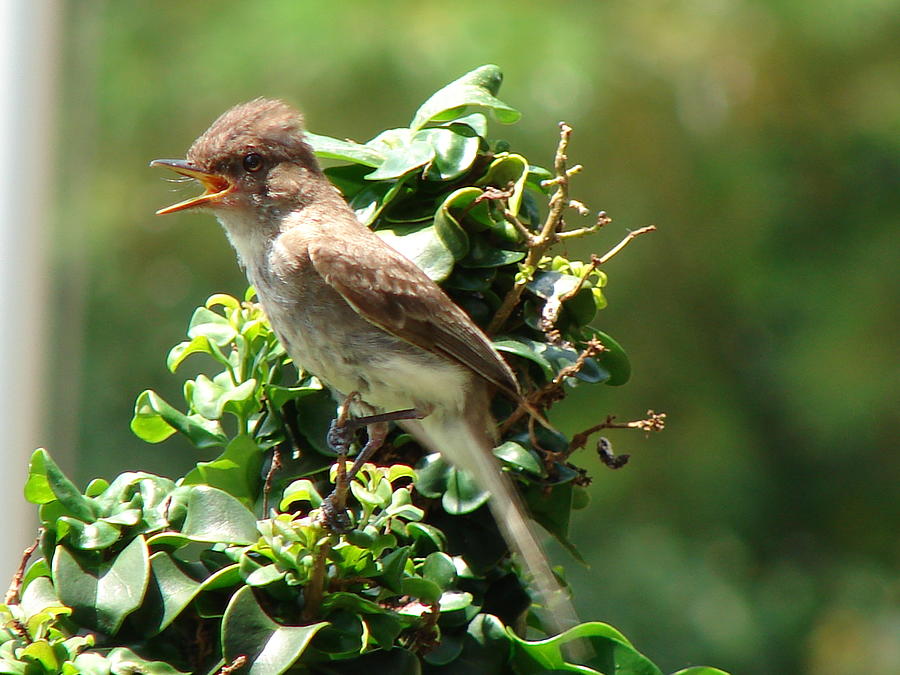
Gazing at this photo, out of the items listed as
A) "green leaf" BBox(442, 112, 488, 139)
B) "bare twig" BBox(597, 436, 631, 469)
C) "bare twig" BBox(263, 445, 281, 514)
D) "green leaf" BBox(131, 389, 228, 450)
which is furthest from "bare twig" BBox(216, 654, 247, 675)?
"green leaf" BBox(442, 112, 488, 139)

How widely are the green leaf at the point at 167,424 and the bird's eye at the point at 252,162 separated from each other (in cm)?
64

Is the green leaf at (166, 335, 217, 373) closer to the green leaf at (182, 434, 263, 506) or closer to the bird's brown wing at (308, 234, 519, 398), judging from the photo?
the green leaf at (182, 434, 263, 506)

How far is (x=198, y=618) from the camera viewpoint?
1683mm

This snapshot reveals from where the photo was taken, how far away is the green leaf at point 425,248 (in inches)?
78.7

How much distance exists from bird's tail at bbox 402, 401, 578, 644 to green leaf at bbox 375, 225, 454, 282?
0.28m

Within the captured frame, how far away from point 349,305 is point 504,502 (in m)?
0.57

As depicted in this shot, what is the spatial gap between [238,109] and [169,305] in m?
3.44

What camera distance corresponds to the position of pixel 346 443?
1801 mm

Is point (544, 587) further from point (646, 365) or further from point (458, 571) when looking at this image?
point (646, 365)

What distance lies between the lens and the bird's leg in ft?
5.42

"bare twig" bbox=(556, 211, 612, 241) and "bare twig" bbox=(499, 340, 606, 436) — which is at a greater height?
"bare twig" bbox=(556, 211, 612, 241)

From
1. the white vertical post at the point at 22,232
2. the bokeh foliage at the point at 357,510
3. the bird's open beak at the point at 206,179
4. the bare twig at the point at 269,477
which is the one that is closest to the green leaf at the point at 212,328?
the bokeh foliage at the point at 357,510

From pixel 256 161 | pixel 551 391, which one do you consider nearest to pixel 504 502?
pixel 551 391

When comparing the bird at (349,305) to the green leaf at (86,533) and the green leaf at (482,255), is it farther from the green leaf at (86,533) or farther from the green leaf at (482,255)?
the green leaf at (86,533)
